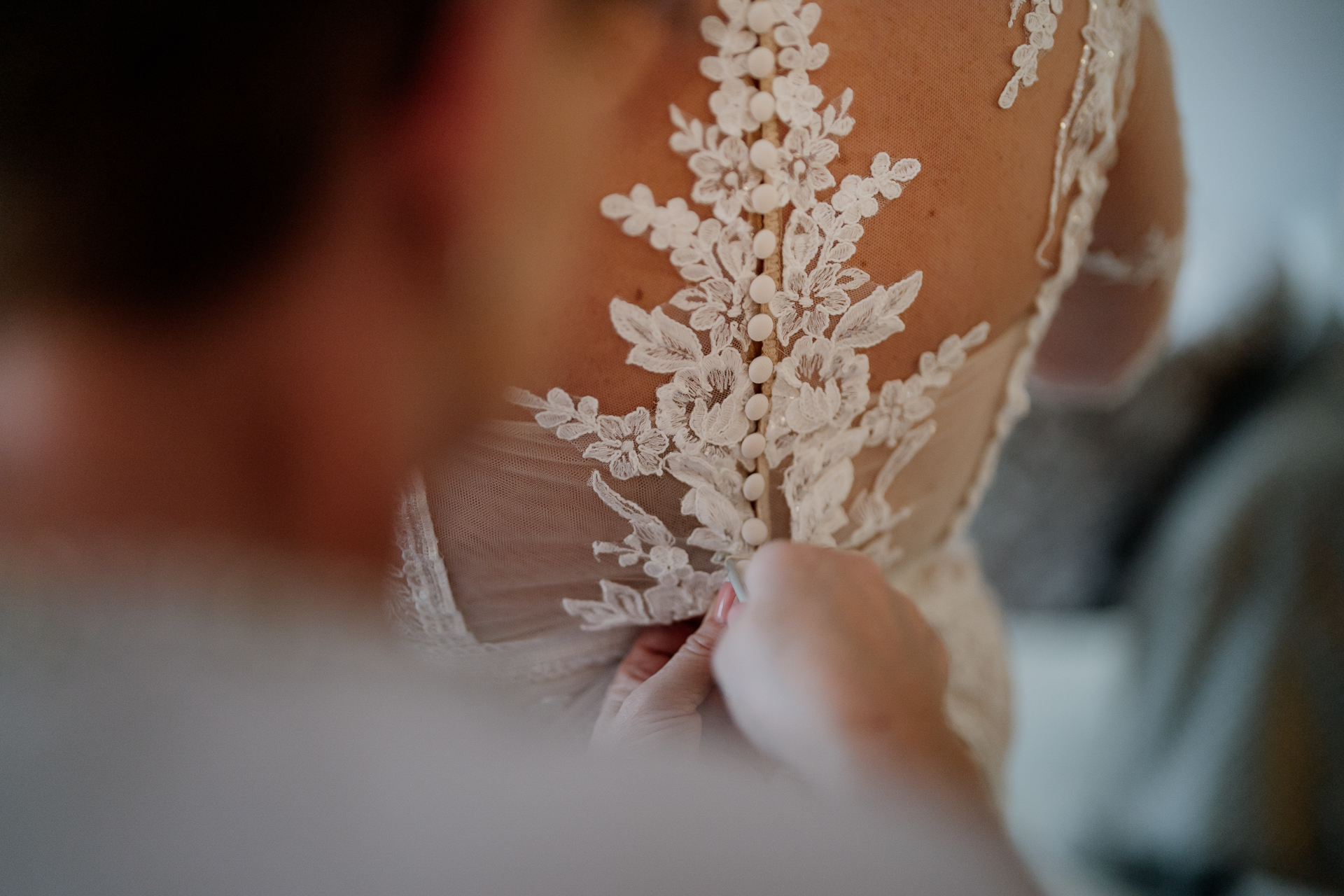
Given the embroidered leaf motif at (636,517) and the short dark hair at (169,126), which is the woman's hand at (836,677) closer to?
the embroidered leaf motif at (636,517)

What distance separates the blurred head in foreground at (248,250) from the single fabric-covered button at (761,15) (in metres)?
0.14

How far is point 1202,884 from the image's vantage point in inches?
47.2

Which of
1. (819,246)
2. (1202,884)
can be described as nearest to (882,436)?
(819,246)

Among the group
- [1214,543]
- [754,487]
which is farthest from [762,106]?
[1214,543]

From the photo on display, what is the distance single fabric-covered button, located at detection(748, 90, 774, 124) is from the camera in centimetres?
45

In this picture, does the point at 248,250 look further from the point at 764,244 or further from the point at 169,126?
the point at 764,244

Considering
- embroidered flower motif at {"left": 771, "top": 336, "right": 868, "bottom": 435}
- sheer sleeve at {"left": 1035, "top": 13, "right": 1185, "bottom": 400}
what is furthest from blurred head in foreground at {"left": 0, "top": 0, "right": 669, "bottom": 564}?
sheer sleeve at {"left": 1035, "top": 13, "right": 1185, "bottom": 400}

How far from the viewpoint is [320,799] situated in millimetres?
267

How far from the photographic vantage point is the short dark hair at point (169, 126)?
261 millimetres

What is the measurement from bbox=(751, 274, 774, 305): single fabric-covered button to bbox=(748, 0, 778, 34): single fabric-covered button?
0.14 meters

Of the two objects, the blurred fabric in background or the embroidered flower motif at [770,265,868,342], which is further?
the blurred fabric in background

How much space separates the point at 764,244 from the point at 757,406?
101 millimetres

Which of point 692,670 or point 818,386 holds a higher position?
point 818,386

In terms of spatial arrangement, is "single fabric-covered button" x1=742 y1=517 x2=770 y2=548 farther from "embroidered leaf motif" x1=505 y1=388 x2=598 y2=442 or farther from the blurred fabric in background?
the blurred fabric in background
